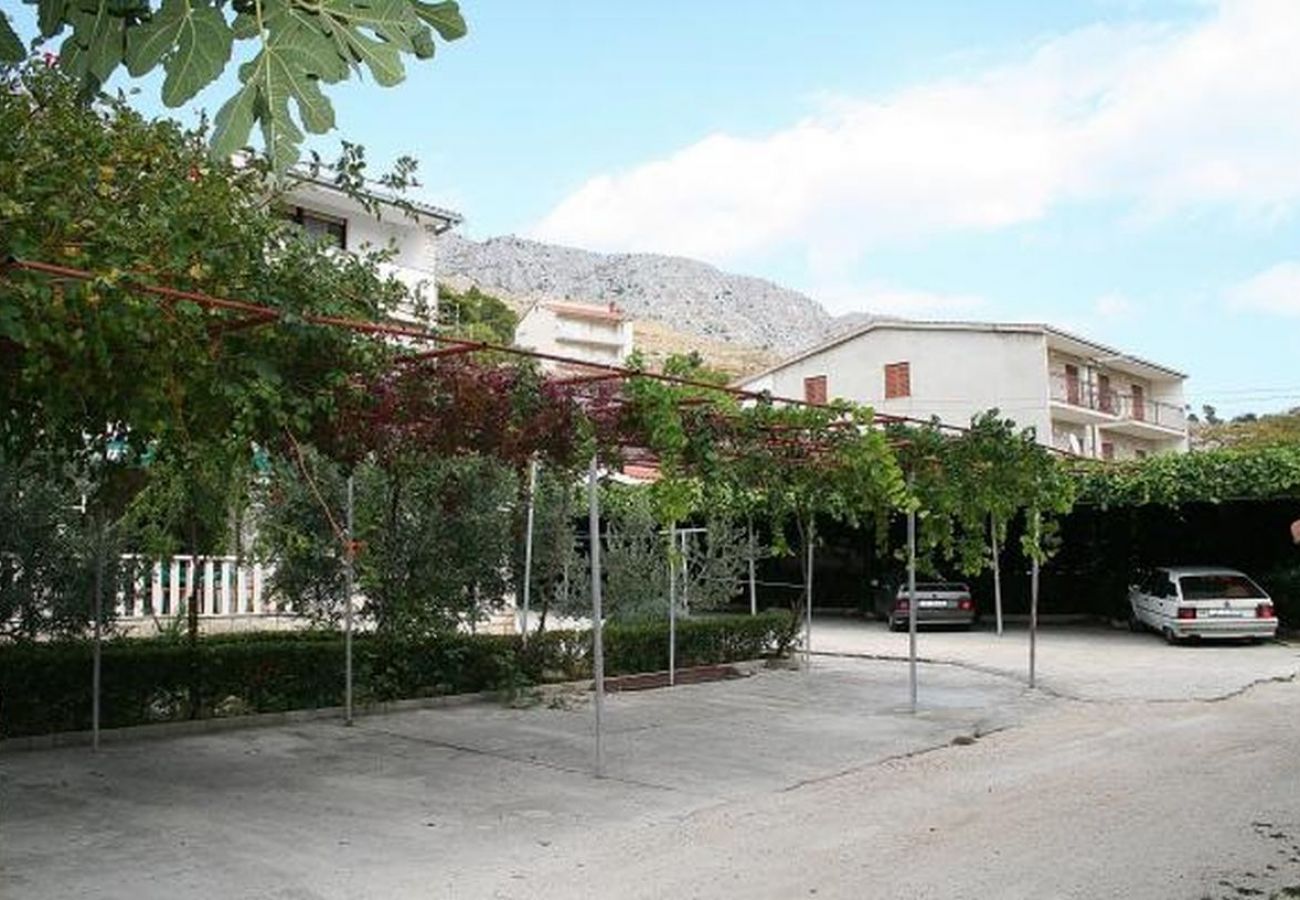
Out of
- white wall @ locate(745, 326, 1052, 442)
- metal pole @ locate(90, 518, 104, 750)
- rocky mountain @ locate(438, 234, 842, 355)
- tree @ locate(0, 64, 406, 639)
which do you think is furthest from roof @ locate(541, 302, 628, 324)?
tree @ locate(0, 64, 406, 639)

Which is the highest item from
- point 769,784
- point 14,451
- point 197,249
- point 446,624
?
point 197,249

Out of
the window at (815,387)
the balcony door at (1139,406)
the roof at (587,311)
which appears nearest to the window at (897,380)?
the window at (815,387)

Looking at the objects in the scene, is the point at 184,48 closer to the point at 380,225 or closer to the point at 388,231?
the point at 380,225

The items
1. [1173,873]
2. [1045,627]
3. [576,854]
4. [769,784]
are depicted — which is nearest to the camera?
[1173,873]

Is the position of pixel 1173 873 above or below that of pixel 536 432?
below

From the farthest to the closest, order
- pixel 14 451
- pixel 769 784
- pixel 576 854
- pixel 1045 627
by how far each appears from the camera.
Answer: pixel 1045 627 < pixel 769 784 < pixel 14 451 < pixel 576 854

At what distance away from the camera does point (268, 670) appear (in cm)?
1182

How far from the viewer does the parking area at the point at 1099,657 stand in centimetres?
1562

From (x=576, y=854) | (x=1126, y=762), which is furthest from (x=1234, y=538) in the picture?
(x=576, y=854)

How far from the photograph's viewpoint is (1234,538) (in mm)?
25109

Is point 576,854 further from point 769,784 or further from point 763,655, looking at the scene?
point 763,655

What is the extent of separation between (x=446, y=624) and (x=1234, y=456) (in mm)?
16225

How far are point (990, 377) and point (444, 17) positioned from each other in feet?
157

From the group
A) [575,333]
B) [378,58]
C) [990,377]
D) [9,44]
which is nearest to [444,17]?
[378,58]
